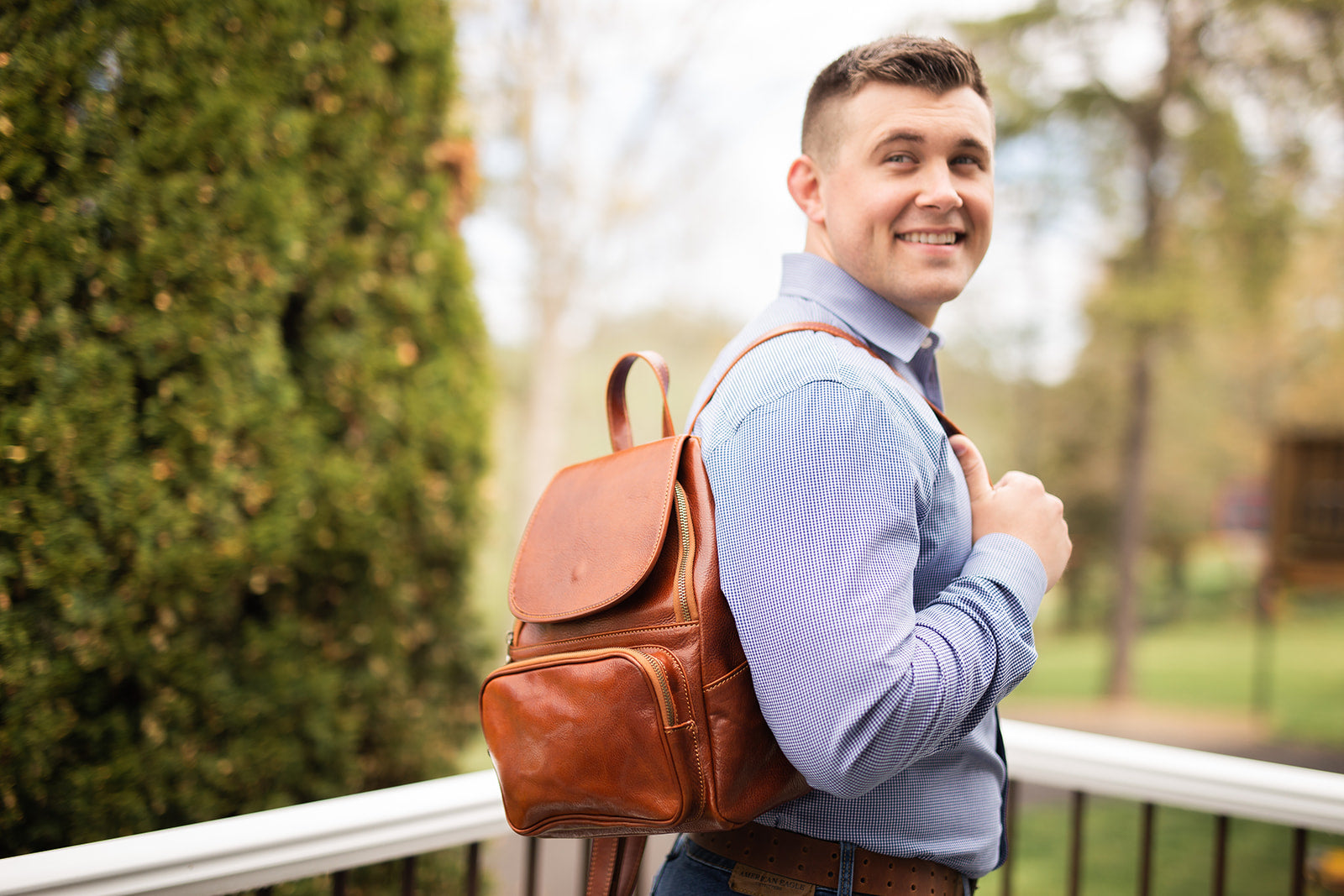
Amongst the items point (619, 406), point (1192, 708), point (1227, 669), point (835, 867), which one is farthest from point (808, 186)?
point (1227, 669)

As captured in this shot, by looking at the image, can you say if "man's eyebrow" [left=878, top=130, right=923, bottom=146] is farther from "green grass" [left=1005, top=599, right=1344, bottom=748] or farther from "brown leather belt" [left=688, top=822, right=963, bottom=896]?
Result: "green grass" [left=1005, top=599, right=1344, bottom=748]

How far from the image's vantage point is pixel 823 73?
4.46ft

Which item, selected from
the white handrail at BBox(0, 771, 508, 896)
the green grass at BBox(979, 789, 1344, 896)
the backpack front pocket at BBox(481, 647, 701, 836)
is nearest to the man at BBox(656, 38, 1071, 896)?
the backpack front pocket at BBox(481, 647, 701, 836)

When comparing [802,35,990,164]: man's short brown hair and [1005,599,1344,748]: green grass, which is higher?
[802,35,990,164]: man's short brown hair

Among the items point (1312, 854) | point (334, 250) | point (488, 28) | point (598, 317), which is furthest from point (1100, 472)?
point (334, 250)

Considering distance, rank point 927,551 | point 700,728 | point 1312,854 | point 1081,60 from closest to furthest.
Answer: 1. point 700,728
2. point 927,551
3. point 1312,854
4. point 1081,60

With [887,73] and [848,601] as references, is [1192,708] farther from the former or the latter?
[848,601]

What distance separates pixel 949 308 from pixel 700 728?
1196cm

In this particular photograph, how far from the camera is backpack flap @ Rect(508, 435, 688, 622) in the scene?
1.06m

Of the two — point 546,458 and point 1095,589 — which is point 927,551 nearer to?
point 546,458

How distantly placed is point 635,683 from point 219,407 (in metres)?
1.60

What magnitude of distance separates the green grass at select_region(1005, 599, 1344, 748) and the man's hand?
8939mm

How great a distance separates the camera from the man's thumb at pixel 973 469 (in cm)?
120

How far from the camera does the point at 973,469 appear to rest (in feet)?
Result: 3.96
